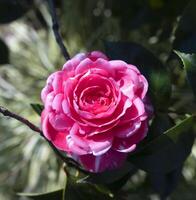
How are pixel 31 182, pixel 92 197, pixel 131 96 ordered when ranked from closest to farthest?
pixel 131 96, pixel 92 197, pixel 31 182

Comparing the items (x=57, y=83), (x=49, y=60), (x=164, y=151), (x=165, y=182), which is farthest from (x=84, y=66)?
(x=49, y=60)

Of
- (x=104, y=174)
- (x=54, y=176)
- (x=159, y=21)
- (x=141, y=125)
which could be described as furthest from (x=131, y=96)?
(x=54, y=176)

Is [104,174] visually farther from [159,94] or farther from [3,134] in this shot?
[3,134]

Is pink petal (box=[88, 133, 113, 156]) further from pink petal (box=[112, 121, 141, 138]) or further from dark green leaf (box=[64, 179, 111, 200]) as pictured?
dark green leaf (box=[64, 179, 111, 200])

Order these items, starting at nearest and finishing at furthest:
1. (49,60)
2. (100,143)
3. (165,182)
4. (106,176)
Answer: (100,143)
(106,176)
(165,182)
(49,60)

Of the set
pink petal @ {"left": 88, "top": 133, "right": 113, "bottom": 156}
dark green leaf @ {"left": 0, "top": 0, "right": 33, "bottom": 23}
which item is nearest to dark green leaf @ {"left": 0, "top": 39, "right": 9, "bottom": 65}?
dark green leaf @ {"left": 0, "top": 0, "right": 33, "bottom": 23}

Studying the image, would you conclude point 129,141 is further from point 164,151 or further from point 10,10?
point 10,10

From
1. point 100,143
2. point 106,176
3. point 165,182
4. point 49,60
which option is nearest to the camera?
point 100,143
